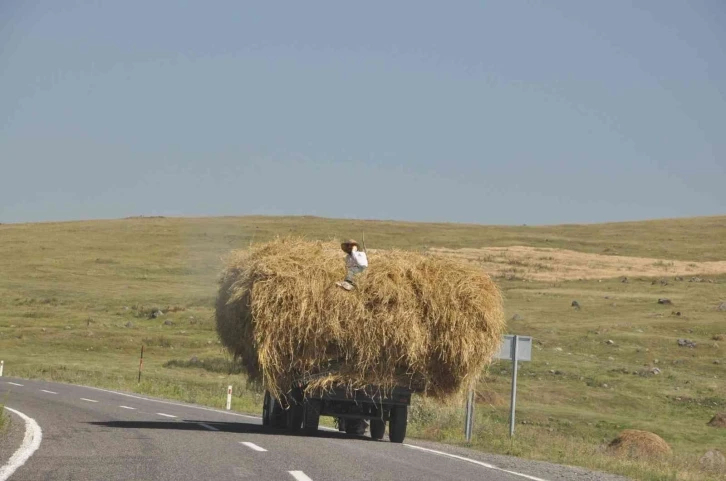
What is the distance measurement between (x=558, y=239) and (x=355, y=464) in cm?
9935

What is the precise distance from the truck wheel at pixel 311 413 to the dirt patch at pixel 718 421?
67.9 feet

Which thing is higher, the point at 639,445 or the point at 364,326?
the point at 364,326

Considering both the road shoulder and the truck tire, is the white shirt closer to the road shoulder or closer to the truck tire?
the truck tire

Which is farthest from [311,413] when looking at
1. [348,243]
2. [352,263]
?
[348,243]

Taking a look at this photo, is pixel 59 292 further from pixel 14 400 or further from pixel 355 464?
pixel 355 464

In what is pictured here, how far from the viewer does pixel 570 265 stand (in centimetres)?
9094

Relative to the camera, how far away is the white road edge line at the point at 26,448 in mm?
12812

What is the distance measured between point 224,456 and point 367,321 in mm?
4686

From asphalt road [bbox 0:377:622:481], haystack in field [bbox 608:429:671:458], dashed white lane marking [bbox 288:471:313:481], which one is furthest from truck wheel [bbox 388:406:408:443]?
haystack in field [bbox 608:429:671:458]

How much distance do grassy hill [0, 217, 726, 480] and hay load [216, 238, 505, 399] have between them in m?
2.04

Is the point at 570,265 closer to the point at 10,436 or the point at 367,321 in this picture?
the point at 367,321

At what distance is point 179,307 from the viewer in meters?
69.2

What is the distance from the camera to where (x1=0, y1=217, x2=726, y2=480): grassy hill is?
3497 centimetres

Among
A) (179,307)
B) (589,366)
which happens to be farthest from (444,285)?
(179,307)
